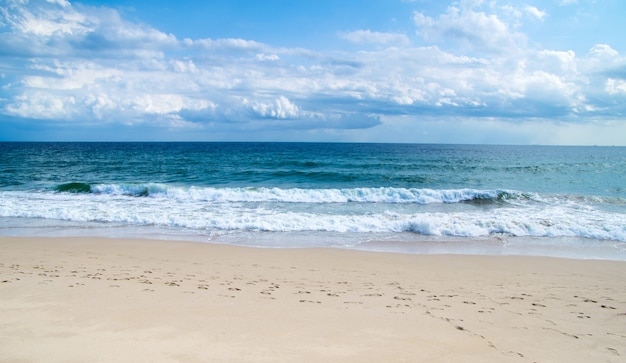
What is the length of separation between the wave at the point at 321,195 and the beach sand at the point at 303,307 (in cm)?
950

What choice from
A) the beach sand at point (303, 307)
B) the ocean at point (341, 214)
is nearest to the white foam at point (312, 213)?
the ocean at point (341, 214)

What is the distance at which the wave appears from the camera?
734 inches

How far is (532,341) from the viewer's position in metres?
4.56

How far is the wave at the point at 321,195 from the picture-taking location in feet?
61.2

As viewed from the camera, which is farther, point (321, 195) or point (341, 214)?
point (321, 195)

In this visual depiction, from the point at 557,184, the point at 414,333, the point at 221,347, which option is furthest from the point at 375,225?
the point at 557,184

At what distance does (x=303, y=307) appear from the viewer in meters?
5.49

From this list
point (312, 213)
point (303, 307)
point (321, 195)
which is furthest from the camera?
point (321, 195)

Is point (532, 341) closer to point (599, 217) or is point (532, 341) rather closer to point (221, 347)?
point (221, 347)

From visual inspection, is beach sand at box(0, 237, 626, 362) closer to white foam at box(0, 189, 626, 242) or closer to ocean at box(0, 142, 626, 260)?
ocean at box(0, 142, 626, 260)

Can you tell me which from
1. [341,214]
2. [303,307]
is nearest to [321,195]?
[341,214]

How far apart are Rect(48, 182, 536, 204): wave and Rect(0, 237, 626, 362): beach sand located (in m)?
9.50

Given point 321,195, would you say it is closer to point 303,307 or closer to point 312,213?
point 312,213

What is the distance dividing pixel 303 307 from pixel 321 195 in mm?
13922
